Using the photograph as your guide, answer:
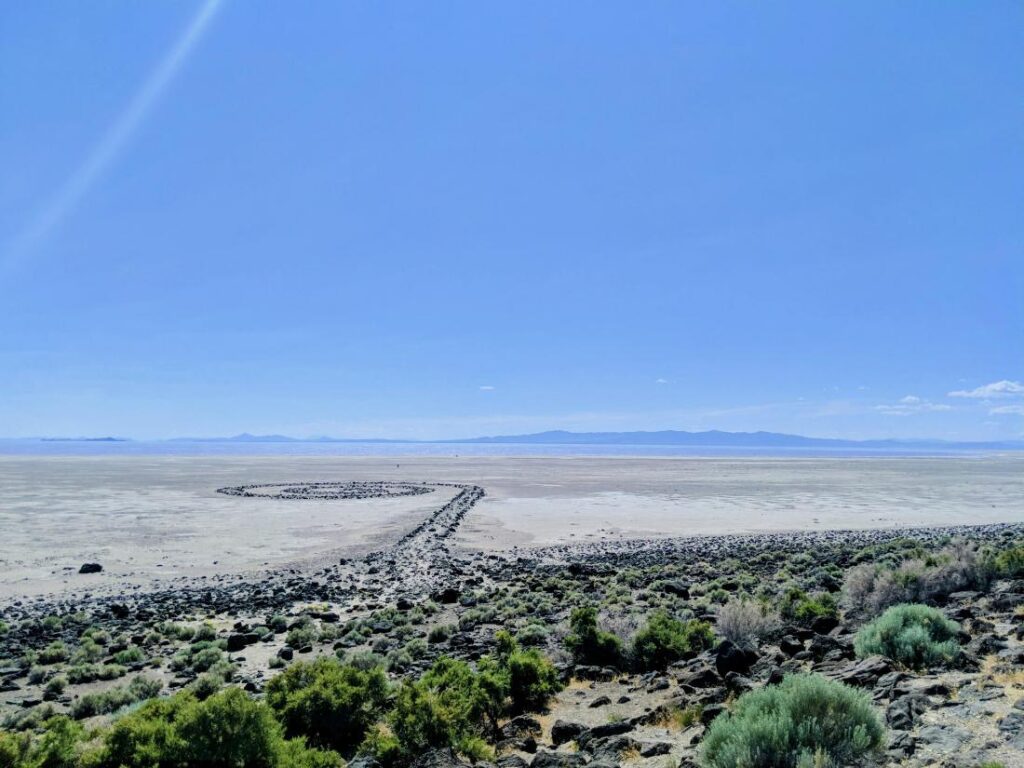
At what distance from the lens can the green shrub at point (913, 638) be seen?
903cm

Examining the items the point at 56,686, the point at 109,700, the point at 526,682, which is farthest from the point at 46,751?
the point at 56,686

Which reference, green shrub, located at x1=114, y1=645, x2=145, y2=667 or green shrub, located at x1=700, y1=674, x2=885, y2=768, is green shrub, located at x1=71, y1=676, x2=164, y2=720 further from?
green shrub, located at x1=700, y1=674, x2=885, y2=768

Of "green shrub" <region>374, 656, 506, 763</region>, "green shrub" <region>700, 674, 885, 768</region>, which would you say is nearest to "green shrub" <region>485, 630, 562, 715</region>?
"green shrub" <region>374, 656, 506, 763</region>

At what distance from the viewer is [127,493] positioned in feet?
180

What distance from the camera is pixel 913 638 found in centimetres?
927

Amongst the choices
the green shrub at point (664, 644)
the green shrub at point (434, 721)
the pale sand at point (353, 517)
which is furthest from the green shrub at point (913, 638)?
the pale sand at point (353, 517)

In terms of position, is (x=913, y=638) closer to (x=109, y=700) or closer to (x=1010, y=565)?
(x=1010, y=565)

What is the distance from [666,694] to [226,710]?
644cm

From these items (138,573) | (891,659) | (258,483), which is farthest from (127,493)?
(891,659)

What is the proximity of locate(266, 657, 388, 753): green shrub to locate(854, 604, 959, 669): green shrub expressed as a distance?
733cm

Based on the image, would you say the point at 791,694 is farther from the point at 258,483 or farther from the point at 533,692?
the point at 258,483

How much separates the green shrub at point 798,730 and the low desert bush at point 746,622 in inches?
246

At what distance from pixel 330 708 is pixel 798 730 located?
19.5ft

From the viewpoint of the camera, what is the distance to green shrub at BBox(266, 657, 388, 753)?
8688mm
